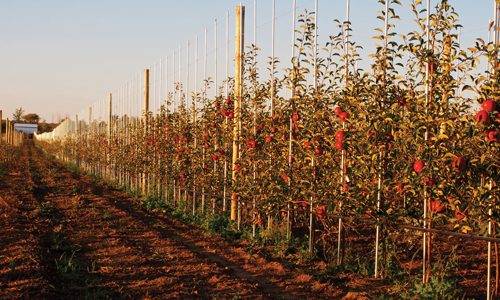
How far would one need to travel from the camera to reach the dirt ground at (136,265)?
17.3ft

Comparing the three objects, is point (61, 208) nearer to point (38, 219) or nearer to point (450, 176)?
point (38, 219)

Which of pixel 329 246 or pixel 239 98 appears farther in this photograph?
pixel 239 98

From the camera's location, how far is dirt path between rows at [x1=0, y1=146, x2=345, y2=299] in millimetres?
5281

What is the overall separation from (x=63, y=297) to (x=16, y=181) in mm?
13649

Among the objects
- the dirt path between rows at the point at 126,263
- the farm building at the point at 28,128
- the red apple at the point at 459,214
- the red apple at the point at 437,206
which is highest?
the farm building at the point at 28,128

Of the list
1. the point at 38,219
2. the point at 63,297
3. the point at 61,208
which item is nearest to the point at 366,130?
the point at 63,297

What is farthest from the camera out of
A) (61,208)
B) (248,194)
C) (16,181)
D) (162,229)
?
(16,181)

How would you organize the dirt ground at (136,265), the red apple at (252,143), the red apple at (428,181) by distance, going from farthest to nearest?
the red apple at (252,143) < the dirt ground at (136,265) < the red apple at (428,181)

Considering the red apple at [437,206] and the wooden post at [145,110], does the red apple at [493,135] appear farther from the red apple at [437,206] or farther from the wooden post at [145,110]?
the wooden post at [145,110]

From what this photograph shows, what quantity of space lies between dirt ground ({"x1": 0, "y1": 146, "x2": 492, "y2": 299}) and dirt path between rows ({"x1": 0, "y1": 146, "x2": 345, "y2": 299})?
0.04 feet

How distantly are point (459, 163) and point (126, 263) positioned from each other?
4.23 m

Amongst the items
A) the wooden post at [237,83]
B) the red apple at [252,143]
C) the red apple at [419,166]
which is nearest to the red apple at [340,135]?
the red apple at [419,166]

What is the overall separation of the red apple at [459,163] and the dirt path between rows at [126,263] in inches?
71.5

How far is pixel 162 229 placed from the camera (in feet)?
30.8
